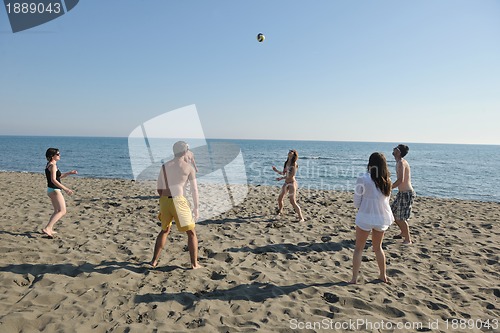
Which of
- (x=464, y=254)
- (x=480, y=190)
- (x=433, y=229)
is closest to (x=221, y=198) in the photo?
(x=433, y=229)

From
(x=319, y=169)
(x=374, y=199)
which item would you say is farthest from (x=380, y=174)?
(x=319, y=169)

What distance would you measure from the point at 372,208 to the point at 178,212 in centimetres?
279

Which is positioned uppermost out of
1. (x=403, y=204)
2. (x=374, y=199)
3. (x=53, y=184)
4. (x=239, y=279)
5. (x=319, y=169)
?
(x=374, y=199)

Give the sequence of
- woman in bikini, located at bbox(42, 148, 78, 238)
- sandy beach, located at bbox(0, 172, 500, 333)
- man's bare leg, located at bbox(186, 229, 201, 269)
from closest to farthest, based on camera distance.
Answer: sandy beach, located at bbox(0, 172, 500, 333) → man's bare leg, located at bbox(186, 229, 201, 269) → woman in bikini, located at bbox(42, 148, 78, 238)

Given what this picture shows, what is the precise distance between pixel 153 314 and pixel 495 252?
22.1 ft

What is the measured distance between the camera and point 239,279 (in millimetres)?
4406

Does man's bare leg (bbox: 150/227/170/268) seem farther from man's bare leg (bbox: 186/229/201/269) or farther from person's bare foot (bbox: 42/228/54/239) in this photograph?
person's bare foot (bbox: 42/228/54/239)

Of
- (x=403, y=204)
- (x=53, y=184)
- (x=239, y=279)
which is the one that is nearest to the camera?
(x=239, y=279)

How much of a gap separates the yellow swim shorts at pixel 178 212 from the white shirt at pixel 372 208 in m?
2.50

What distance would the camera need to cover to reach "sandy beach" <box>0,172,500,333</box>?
3.32 m

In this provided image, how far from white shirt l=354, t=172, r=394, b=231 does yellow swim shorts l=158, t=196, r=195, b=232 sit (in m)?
2.50

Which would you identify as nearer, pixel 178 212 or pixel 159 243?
pixel 178 212

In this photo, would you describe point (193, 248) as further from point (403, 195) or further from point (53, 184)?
point (403, 195)

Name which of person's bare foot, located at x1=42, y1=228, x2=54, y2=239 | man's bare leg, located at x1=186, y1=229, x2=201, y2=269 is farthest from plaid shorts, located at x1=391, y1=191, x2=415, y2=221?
person's bare foot, located at x1=42, y1=228, x2=54, y2=239
